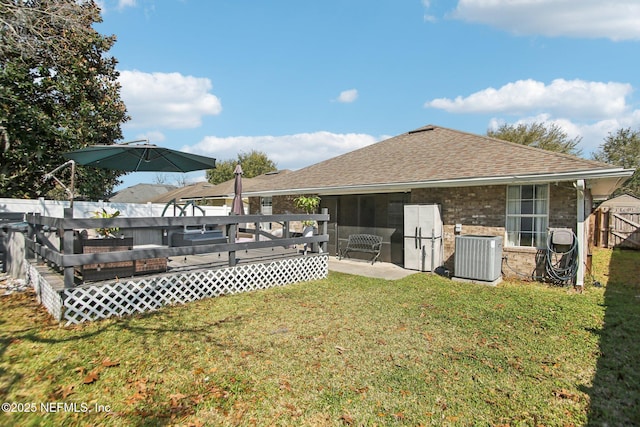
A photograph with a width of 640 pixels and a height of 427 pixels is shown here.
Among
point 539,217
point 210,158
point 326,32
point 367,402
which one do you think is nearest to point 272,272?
point 210,158

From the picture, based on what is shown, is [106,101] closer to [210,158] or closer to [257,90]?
[257,90]

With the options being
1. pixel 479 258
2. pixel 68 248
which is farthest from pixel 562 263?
pixel 68 248

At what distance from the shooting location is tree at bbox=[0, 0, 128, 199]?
36.6ft

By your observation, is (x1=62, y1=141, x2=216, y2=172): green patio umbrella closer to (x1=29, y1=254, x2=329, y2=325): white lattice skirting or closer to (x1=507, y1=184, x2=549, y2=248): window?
(x1=29, y1=254, x2=329, y2=325): white lattice skirting

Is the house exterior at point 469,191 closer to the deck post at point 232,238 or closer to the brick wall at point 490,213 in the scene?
the brick wall at point 490,213

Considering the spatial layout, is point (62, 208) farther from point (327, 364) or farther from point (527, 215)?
point (527, 215)

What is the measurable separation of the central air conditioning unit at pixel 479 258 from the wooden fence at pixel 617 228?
40.3ft

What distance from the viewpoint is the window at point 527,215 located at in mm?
8188

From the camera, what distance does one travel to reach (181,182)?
211ft

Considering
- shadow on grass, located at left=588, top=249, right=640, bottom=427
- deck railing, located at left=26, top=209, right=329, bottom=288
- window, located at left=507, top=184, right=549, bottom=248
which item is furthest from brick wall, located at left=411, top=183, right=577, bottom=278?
deck railing, located at left=26, top=209, right=329, bottom=288

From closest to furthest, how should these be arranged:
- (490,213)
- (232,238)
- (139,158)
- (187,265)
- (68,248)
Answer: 1. (68,248)
2. (232,238)
3. (187,265)
4. (139,158)
5. (490,213)

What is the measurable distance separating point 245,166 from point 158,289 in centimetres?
4163

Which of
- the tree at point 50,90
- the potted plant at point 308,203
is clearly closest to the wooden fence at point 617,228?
the potted plant at point 308,203

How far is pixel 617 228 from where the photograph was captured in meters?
16.6
